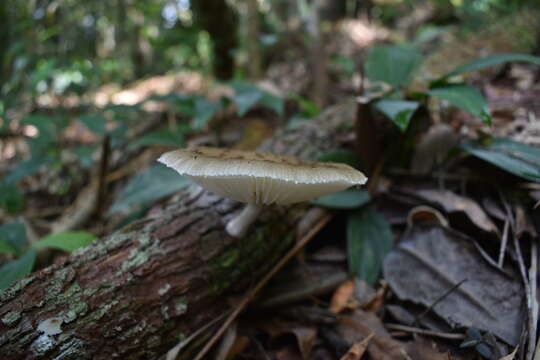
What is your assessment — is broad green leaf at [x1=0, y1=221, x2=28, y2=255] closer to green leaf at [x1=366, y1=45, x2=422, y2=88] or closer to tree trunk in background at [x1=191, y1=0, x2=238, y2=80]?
green leaf at [x1=366, y1=45, x2=422, y2=88]

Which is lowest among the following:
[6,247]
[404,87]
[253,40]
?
[6,247]

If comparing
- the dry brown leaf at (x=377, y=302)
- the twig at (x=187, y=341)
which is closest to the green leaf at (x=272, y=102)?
the dry brown leaf at (x=377, y=302)

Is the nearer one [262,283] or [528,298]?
[528,298]

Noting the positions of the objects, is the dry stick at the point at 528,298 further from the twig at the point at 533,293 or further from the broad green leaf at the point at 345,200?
the broad green leaf at the point at 345,200

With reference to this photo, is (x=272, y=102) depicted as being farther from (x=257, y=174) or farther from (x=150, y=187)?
(x=257, y=174)

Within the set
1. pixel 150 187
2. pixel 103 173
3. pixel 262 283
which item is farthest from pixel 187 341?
pixel 103 173

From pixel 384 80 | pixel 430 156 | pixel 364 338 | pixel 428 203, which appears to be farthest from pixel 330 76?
pixel 364 338
